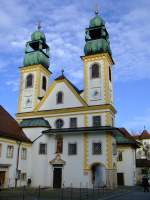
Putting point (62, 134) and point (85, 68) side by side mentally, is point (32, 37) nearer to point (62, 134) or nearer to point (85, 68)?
point (85, 68)

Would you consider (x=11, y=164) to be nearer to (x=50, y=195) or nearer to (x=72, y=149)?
(x=72, y=149)

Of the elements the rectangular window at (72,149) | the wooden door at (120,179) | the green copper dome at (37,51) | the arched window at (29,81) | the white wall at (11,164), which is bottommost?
the wooden door at (120,179)

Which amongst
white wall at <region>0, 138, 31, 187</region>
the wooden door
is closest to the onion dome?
white wall at <region>0, 138, 31, 187</region>

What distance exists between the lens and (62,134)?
125ft

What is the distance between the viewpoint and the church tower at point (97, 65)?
129ft

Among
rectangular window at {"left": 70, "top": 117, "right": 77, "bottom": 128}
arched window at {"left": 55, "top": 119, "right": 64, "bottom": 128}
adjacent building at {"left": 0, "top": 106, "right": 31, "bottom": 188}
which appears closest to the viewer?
adjacent building at {"left": 0, "top": 106, "right": 31, "bottom": 188}

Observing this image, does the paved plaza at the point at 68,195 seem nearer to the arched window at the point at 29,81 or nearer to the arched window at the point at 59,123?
the arched window at the point at 59,123

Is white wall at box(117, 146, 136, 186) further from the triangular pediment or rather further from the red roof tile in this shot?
the red roof tile

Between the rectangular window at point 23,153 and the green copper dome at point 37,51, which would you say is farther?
the green copper dome at point 37,51

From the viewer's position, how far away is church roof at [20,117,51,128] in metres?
39.5

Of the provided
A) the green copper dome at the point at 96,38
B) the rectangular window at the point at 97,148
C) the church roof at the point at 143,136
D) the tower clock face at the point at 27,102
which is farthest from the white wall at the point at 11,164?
the church roof at the point at 143,136

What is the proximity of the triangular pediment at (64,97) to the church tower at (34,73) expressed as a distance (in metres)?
1.92

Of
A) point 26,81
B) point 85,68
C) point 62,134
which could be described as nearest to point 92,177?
point 62,134

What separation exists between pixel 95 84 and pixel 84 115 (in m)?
4.81
